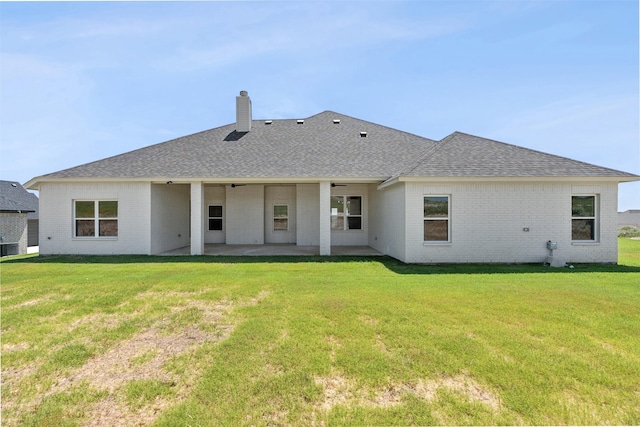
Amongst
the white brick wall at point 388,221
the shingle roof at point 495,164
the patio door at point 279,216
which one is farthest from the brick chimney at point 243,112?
the shingle roof at point 495,164

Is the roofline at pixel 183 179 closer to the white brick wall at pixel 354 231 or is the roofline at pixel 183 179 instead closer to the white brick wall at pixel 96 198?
the white brick wall at pixel 96 198

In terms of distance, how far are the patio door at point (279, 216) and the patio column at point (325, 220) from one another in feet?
14.8

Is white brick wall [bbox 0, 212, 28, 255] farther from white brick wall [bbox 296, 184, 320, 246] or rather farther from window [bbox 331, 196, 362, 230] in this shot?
window [bbox 331, 196, 362, 230]

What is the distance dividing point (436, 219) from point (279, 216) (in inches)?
364

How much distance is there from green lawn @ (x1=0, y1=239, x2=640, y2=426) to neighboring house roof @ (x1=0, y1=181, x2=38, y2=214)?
15.1 meters

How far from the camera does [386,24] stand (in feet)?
30.1

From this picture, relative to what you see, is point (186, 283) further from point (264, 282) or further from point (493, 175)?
point (493, 175)

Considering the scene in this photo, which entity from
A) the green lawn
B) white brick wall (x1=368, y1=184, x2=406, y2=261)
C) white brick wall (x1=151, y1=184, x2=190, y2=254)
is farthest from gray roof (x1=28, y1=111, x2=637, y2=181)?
the green lawn

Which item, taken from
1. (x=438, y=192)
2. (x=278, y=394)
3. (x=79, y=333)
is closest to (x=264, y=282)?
(x=79, y=333)

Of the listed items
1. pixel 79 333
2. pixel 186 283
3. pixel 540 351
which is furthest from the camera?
pixel 186 283

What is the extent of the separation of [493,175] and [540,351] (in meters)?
7.80

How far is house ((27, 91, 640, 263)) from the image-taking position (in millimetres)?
10930

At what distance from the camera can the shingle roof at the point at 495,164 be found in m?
10.7

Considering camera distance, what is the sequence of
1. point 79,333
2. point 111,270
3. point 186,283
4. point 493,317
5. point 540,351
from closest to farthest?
point 540,351 → point 79,333 → point 493,317 → point 186,283 → point 111,270
